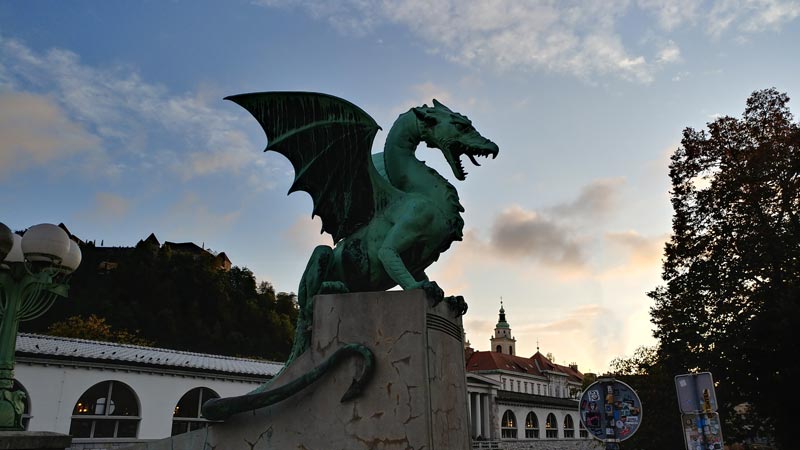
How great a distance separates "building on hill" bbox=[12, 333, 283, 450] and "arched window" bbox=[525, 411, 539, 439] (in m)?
31.2

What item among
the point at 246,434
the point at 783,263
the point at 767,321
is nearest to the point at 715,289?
the point at 783,263

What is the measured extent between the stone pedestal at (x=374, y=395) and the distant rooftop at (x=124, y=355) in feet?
54.5

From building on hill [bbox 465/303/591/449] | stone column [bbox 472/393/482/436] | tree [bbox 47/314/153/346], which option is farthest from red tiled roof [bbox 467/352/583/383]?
tree [bbox 47/314/153/346]

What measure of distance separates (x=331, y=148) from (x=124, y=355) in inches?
729

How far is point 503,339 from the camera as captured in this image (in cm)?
9625

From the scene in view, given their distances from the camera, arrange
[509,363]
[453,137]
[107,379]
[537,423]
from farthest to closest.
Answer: [509,363], [537,423], [107,379], [453,137]

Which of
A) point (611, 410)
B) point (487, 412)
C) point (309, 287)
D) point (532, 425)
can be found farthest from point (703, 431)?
point (532, 425)

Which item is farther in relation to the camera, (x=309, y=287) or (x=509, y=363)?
(x=509, y=363)

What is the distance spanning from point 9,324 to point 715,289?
17.2 m

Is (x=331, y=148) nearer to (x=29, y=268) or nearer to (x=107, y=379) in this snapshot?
(x=29, y=268)

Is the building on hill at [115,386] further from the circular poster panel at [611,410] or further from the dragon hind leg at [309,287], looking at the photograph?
the circular poster panel at [611,410]

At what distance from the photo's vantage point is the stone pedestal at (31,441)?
4.17 meters

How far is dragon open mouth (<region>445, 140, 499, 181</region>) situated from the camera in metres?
4.67

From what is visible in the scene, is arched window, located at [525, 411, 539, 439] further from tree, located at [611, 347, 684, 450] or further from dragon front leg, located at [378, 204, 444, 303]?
dragon front leg, located at [378, 204, 444, 303]
